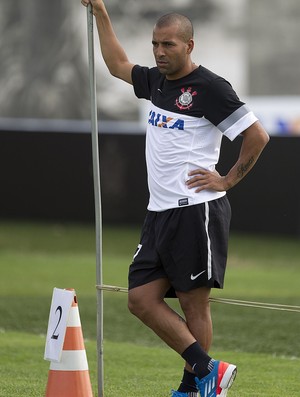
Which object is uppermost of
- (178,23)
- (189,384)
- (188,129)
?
(178,23)

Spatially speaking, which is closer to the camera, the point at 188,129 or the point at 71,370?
the point at 188,129

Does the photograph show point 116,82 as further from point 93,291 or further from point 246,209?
point 93,291

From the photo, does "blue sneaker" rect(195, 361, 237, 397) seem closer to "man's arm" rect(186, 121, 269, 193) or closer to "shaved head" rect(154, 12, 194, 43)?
"man's arm" rect(186, 121, 269, 193)

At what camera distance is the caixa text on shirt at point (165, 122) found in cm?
660

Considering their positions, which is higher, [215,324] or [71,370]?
[71,370]

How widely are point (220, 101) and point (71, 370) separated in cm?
167

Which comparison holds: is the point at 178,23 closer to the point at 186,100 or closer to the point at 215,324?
the point at 186,100

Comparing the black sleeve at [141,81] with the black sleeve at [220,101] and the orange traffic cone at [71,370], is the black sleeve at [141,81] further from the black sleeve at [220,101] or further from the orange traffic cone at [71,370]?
the orange traffic cone at [71,370]

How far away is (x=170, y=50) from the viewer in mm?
6582

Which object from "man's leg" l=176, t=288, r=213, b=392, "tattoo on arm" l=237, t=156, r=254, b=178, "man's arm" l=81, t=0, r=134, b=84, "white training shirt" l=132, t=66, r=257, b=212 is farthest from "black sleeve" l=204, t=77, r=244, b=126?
"man's leg" l=176, t=288, r=213, b=392

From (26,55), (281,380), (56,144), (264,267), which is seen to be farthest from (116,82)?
(281,380)

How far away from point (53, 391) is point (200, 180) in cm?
140

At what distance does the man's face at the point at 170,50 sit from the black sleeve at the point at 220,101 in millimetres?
216

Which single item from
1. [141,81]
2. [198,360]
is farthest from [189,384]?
[141,81]
